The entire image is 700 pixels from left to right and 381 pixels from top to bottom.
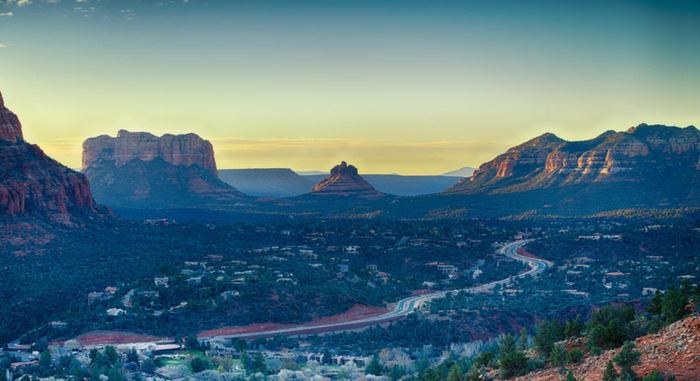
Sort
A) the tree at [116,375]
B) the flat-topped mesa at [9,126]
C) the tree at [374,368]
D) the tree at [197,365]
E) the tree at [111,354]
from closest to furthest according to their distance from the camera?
the tree at [116,375] → the tree at [374,368] → the tree at [197,365] → the tree at [111,354] → the flat-topped mesa at [9,126]

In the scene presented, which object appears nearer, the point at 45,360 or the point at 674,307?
the point at 674,307

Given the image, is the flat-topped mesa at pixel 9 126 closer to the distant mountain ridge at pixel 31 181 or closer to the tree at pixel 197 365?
the distant mountain ridge at pixel 31 181

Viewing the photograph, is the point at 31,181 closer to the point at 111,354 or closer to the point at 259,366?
the point at 111,354

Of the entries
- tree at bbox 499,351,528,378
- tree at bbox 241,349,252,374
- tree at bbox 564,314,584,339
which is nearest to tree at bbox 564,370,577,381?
tree at bbox 499,351,528,378

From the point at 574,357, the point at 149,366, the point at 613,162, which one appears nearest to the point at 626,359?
the point at 574,357

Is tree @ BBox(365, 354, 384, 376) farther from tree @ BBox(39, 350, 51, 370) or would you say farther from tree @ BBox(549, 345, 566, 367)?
tree @ BBox(549, 345, 566, 367)

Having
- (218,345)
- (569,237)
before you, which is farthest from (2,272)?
(569,237)

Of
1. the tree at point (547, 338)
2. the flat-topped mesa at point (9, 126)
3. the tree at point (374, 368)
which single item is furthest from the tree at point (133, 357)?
the flat-topped mesa at point (9, 126)
